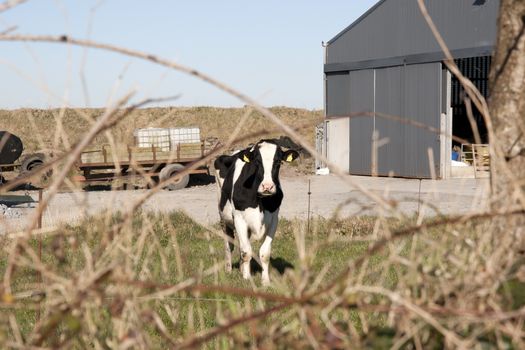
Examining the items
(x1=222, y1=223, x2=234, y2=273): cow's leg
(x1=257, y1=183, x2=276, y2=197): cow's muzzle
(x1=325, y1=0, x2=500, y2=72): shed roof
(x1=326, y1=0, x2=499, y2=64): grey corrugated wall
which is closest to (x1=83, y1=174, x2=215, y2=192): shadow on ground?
(x1=325, y1=0, x2=500, y2=72): shed roof

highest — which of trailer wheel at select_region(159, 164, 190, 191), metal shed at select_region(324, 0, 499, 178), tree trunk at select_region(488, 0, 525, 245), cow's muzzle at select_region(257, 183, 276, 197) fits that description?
metal shed at select_region(324, 0, 499, 178)

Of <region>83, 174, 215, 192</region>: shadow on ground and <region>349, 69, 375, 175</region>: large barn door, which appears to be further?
<region>349, 69, 375, 175</region>: large barn door

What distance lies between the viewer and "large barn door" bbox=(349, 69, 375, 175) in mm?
29047

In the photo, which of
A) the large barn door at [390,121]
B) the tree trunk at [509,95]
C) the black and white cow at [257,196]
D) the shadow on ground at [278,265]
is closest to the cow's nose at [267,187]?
the black and white cow at [257,196]

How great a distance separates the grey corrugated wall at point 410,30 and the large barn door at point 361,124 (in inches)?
28.4

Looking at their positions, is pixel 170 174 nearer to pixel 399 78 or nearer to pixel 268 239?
pixel 399 78

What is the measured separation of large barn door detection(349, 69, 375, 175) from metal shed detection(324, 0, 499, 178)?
36mm

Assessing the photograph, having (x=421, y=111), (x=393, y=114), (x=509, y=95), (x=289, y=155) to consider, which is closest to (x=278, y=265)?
(x=289, y=155)

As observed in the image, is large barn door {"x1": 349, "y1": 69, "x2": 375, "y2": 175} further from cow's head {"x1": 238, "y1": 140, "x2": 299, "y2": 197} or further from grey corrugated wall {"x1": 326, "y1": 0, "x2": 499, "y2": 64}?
cow's head {"x1": 238, "y1": 140, "x2": 299, "y2": 197}

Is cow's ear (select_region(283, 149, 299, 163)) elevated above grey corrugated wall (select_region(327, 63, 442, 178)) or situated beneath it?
situated beneath

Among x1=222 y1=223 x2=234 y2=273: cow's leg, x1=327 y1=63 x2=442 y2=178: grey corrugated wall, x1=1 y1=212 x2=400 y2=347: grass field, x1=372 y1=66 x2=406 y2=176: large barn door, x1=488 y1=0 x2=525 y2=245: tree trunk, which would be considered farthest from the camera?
x1=372 y1=66 x2=406 y2=176: large barn door

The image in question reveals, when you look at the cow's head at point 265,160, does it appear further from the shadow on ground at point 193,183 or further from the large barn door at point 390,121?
the large barn door at point 390,121

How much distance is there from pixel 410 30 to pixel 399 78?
1680mm

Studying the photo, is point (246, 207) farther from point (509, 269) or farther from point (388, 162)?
point (388, 162)
